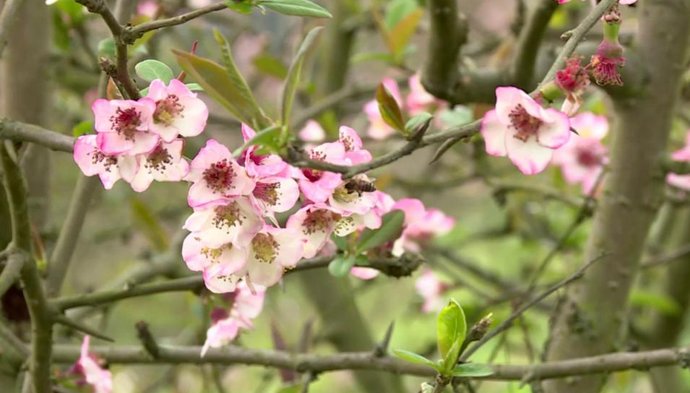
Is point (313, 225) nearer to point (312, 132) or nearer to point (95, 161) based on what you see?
point (95, 161)

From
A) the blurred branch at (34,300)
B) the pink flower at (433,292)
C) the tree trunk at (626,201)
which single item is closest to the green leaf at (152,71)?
the blurred branch at (34,300)

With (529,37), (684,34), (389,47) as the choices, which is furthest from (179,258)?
(684,34)

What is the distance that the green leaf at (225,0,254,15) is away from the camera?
2.40 ft

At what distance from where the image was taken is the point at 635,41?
1.40 m

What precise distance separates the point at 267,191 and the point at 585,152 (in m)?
1.20

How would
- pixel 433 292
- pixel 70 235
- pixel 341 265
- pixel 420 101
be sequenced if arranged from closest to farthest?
1. pixel 341 265
2. pixel 70 235
3. pixel 420 101
4. pixel 433 292

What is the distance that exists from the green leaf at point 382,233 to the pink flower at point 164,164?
0.28 m

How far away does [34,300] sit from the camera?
1.04 metres

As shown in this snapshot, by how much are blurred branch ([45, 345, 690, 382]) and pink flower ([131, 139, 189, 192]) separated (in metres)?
0.43

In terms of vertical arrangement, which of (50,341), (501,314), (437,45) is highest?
(437,45)

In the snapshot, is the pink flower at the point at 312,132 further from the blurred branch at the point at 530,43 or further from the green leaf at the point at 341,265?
the green leaf at the point at 341,265

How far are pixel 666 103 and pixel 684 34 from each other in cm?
10

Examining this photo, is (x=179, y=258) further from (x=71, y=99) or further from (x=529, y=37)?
(x=71, y=99)

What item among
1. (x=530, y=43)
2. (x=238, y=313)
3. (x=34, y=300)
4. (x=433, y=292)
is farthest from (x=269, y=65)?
(x=34, y=300)
